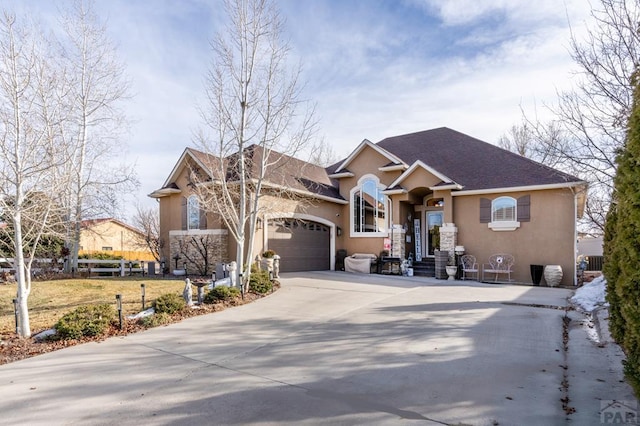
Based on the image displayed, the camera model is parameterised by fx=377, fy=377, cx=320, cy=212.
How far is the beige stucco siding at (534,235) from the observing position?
1402 cm

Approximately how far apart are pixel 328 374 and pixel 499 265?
12.5 metres

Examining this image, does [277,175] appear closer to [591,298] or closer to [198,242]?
[198,242]

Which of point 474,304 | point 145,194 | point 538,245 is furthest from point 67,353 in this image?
point 538,245

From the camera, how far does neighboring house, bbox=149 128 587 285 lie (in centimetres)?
1448

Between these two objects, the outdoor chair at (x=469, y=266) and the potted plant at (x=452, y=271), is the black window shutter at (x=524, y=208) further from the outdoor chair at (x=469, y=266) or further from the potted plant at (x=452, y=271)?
the potted plant at (x=452, y=271)

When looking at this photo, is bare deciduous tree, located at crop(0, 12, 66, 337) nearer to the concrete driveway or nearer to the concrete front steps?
the concrete driveway

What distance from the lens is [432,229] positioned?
18.3 meters

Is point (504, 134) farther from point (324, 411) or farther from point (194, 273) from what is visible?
point (324, 411)

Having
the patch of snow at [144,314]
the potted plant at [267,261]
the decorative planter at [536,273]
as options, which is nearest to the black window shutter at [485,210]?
the decorative planter at [536,273]

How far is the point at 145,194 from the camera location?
61.5 feet

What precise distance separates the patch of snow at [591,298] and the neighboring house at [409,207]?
11.6ft

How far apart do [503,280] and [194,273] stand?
1295 centimetres

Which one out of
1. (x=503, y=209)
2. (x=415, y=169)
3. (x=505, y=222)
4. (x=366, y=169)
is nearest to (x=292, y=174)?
(x=366, y=169)

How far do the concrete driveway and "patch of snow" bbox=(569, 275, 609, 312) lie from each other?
3.92ft
